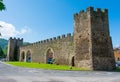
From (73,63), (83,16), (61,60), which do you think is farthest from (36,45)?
(83,16)

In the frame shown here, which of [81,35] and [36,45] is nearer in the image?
[81,35]

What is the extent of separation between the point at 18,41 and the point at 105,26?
4139 centimetres

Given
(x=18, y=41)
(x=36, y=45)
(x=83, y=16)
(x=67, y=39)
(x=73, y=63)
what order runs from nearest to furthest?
(x=83, y=16)
(x=73, y=63)
(x=67, y=39)
(x=36, y=45)
(x=18, y=41)

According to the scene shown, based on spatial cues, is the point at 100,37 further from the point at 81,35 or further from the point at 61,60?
the point at 61,60

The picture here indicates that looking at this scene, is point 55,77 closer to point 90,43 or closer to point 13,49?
point 90,43

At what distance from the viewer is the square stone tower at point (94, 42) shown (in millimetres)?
25703

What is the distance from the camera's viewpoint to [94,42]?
26.3 meters

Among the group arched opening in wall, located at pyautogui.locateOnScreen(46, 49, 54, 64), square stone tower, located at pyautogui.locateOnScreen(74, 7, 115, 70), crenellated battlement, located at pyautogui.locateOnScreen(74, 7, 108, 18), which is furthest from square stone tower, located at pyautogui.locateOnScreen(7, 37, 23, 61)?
crenellated battlement, located at pyautogui.locateOnScreen(74, 7, 108, 18)

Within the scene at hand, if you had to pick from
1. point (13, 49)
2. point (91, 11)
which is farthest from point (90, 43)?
point (13, 49)

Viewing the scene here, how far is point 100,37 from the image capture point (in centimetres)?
2680

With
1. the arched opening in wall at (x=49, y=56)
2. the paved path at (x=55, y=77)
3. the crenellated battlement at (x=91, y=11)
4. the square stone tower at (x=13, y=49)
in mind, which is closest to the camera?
the paved path at (x=55, y=77)

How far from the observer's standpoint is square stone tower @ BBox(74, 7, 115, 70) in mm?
25703

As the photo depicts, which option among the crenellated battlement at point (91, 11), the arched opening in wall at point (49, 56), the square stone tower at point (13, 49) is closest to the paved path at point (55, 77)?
the crenellated battlement at point (91, 11)

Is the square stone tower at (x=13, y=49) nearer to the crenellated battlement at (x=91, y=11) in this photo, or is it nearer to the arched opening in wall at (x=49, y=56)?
the arched opening in wall at (x=49, y=56)
